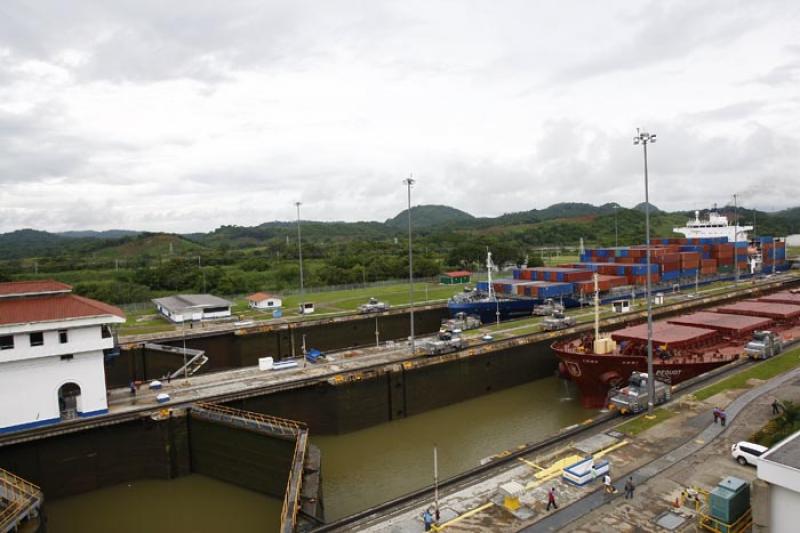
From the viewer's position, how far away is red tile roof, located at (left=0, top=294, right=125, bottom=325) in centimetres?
2736

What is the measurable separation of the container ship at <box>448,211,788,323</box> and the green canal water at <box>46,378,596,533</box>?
19.8 metres

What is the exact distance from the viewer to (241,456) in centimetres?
2728

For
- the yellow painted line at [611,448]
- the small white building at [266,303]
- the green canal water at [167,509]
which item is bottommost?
the green canal water at [167,509]

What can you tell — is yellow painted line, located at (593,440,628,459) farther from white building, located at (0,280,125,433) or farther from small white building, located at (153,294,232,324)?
small white building, located at (153,294,232,324)

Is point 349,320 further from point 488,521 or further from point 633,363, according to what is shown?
point 488,521

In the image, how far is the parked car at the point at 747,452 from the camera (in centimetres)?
2027

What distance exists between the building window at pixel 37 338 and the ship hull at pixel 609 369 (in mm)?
32149

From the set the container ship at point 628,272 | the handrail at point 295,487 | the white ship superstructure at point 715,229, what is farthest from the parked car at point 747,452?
the white ship superstructure at point 715,229

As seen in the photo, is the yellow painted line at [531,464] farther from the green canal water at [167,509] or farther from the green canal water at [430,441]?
the green canal water at [167,509]

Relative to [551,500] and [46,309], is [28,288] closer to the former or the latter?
[46,309]

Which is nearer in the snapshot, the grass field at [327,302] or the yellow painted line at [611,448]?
the yellow painted line at [611,448]

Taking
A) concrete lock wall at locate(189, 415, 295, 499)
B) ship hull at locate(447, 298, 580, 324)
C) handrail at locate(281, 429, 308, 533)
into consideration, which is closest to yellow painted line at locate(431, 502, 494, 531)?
handrail at locate(281, 429, 308, 533)

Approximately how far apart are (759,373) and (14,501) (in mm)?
40100

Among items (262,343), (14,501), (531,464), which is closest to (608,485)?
(531,464)
